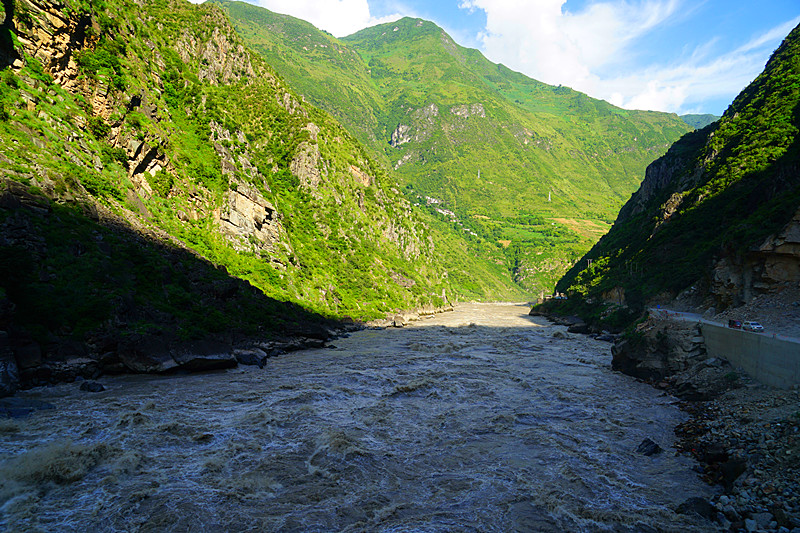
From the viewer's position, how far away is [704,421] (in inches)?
727

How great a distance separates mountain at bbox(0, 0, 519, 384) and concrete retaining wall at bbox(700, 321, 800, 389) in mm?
35068

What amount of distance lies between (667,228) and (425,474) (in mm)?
59764

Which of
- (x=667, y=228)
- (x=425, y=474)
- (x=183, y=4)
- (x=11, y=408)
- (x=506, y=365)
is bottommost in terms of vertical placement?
(x=506, y=365)

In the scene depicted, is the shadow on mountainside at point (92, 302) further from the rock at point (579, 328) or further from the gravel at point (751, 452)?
the rock at point (579, 328)

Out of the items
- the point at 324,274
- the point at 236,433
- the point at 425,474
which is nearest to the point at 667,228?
the point at 324,274

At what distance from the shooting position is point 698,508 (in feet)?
37.7

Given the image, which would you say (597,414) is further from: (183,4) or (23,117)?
(183,4)

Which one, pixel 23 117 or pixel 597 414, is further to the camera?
pixel 23 117

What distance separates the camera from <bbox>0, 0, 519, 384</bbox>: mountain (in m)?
24.6

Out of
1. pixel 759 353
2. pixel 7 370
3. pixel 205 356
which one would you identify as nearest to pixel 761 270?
pixel 759 353

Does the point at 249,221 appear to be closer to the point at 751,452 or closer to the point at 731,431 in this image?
the point at 731,431

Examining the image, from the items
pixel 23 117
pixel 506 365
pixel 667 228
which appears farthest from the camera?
pixel 667 228

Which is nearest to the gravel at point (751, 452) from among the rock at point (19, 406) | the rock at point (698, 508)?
the rock at point (698, 508)

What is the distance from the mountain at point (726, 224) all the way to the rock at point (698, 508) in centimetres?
2249
